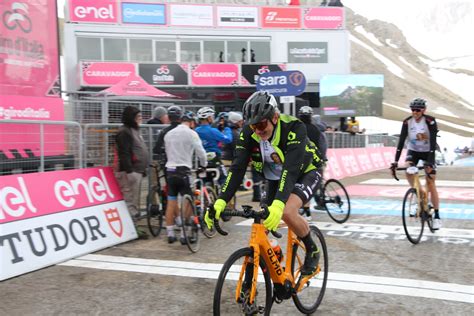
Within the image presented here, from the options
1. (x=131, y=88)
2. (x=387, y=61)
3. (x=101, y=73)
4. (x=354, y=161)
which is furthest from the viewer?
(x=387, y=61)

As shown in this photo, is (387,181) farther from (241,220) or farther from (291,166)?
(291,166)

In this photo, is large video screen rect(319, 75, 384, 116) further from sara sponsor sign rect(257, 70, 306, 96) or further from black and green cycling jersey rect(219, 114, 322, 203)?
black and green cycling jersey rect(219, 114, 322, 203)

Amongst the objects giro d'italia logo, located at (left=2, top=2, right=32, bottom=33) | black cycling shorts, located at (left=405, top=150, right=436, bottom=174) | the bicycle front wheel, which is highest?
giro d'italia logo, located at (left=2, top=2, right=32, bottom=33)

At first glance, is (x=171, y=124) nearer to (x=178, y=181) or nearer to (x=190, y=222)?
(x=178, y=181)

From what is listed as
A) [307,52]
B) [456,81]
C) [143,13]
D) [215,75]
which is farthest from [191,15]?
[456,81]

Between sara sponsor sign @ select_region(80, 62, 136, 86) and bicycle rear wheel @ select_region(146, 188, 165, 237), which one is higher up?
sara sponsor sign @ select_region(80, 62, 136, 86)

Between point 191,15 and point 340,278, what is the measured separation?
31.9 metres

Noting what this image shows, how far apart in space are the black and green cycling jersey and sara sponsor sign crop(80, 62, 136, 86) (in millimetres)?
27841

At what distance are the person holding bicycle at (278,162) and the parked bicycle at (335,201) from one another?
16.2ft

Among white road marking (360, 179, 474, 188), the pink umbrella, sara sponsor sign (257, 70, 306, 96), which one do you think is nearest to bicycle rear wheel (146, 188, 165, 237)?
sara sponsor sign (257, 70, 306, 96)

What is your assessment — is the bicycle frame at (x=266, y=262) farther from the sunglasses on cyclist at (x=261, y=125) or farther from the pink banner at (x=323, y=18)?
the pink banner at (x=323, y=18)

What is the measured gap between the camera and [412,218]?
23.5ft

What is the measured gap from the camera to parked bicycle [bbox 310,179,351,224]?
9.12 meters

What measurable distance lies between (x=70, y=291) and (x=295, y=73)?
9625 mm
